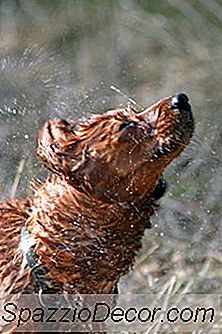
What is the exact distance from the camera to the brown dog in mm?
1950

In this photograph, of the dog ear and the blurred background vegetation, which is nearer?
the dog ear

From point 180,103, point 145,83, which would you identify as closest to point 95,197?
point 180,103

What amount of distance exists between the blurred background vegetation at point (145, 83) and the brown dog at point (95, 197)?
75cm

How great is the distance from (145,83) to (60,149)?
132 cm

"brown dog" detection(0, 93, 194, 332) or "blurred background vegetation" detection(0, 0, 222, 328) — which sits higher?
"brown dog" detection(0, 93, 194, 332)

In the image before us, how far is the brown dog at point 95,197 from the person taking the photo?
1.95 meters

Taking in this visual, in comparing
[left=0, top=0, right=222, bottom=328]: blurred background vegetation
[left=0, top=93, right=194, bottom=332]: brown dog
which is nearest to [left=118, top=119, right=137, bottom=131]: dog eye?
[left=0, top=93, right=194, bottom=332]: brown dog

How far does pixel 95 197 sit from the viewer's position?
196cm

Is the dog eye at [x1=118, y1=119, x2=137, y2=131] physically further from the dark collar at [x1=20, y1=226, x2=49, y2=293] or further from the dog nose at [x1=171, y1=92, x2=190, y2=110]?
the dark collar at [x1=20, y1=226, x2=49, y2=293]

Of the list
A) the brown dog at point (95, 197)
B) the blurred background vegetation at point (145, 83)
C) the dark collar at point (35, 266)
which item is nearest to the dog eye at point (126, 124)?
the brown dog at point (95, 197)

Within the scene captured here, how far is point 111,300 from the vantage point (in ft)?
6.95

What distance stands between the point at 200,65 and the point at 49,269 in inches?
60.7

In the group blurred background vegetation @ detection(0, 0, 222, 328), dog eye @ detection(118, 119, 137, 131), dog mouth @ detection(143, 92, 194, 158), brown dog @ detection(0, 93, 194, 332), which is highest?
dog mouth @ detection(143, 92, 194, 158)

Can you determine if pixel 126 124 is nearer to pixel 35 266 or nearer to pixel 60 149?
pixel 60 149
